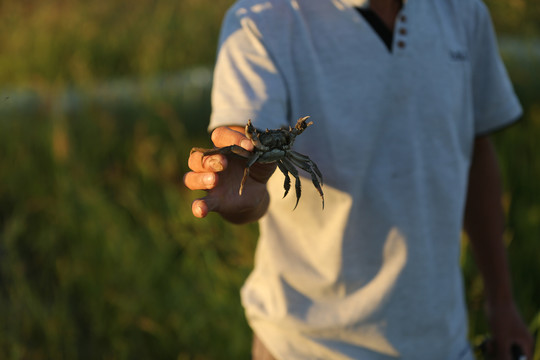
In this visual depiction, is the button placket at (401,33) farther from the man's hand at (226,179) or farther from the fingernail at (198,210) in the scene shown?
the fingernail at (198,210)

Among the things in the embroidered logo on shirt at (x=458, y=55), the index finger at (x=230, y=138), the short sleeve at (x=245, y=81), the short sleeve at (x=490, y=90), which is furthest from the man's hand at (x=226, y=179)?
the short sleeve at (x=490, y=90)

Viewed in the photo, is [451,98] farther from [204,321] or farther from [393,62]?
[204,321]

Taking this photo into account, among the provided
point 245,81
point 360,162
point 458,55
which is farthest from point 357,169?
point 458,55

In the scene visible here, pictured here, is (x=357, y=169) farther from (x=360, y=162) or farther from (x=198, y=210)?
(x=198, y=210)

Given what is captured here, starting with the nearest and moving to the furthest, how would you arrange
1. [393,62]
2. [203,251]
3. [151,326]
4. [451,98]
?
[393,62] → [451,98] → [151,326] → [203,251]

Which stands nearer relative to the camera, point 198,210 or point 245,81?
point 198,210

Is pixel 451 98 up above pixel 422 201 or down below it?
above

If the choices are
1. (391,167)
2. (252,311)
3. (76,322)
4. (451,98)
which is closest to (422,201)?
(391,167)

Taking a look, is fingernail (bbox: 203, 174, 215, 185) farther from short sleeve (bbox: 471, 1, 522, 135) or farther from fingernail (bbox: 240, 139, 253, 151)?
short sleeve (bbox: 471, 1, 522, 135)
